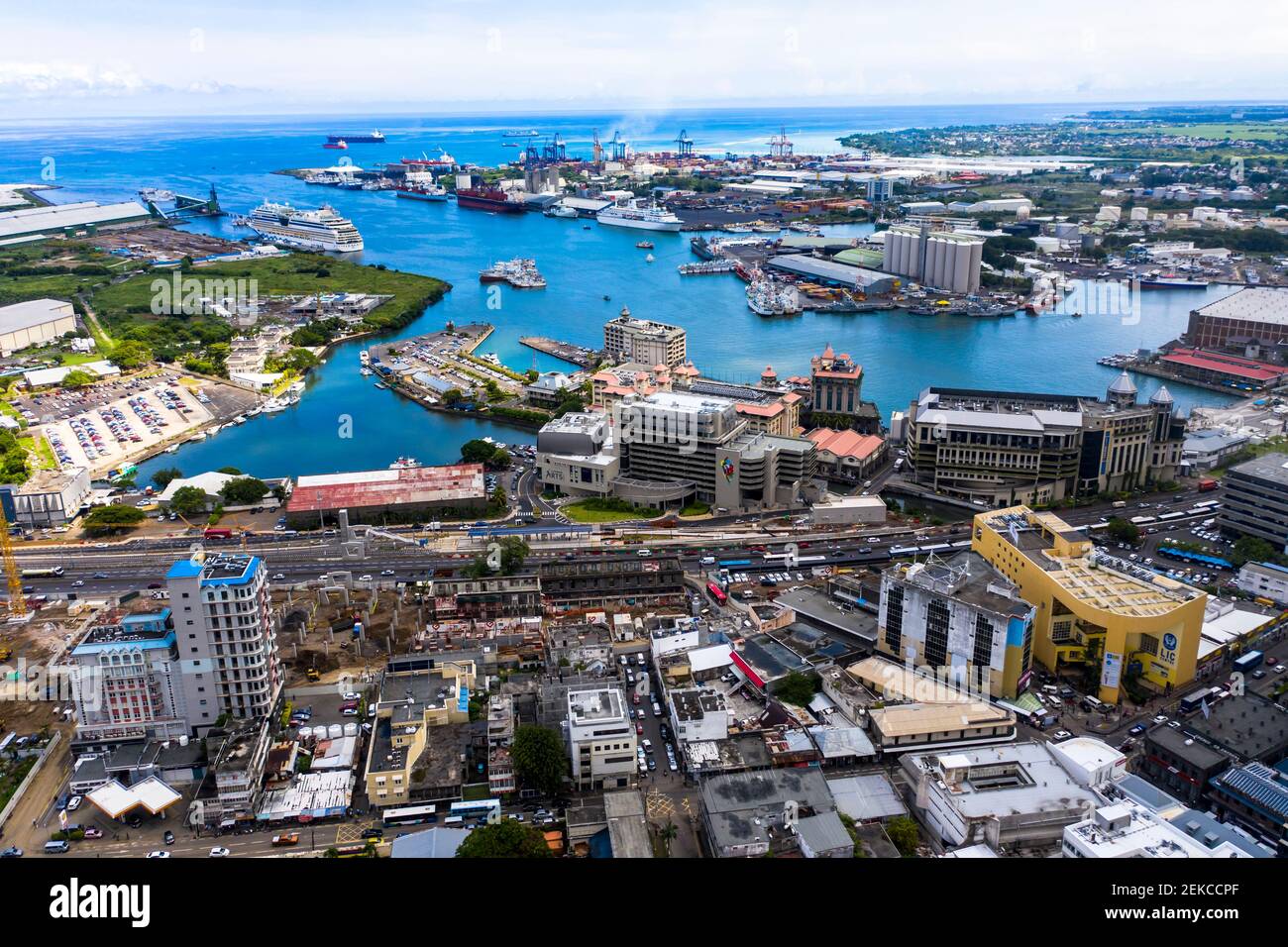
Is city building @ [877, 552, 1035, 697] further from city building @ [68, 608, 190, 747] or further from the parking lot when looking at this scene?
the parking lot

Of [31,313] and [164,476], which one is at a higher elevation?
[31,313]

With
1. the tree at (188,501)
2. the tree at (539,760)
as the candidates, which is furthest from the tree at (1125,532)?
the tree at (188,501)

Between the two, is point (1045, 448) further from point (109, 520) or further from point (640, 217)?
point (640, 217)

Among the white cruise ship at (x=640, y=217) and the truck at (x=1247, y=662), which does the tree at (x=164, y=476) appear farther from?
the white cruise ship at (x=640, y=217)

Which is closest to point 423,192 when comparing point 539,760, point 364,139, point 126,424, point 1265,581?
point 364,139

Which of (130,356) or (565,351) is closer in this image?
(130,356)

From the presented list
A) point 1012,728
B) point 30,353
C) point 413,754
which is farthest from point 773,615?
point 30,353

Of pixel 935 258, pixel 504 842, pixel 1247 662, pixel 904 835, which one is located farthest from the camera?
pixel 935 258
